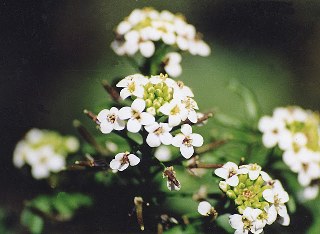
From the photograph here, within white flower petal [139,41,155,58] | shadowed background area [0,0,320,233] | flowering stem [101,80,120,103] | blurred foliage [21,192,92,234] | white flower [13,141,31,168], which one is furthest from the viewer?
shadowed background area [0,0,320,233]

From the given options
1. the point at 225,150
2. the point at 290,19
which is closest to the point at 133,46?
the point at 225,150

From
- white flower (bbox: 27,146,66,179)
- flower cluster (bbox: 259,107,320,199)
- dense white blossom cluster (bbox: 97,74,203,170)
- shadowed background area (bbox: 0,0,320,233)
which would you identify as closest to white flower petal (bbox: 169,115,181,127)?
dense white blossom cluster (bbox: 97,74,203,170)

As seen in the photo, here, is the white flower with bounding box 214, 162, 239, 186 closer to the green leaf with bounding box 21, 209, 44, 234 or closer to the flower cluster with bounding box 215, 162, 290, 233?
the flower cluster with bounding box 215, 162, 290, 233

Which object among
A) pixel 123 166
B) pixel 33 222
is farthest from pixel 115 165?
pixel 33 222

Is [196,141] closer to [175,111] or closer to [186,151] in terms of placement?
[186,151]

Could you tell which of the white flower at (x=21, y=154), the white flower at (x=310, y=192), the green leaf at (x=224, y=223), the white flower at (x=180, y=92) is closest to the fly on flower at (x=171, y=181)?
the white flower at (x=180, y=92)

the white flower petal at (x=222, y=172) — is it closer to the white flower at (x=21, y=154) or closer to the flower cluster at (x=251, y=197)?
the flower cluster at (x=251, y=197)
